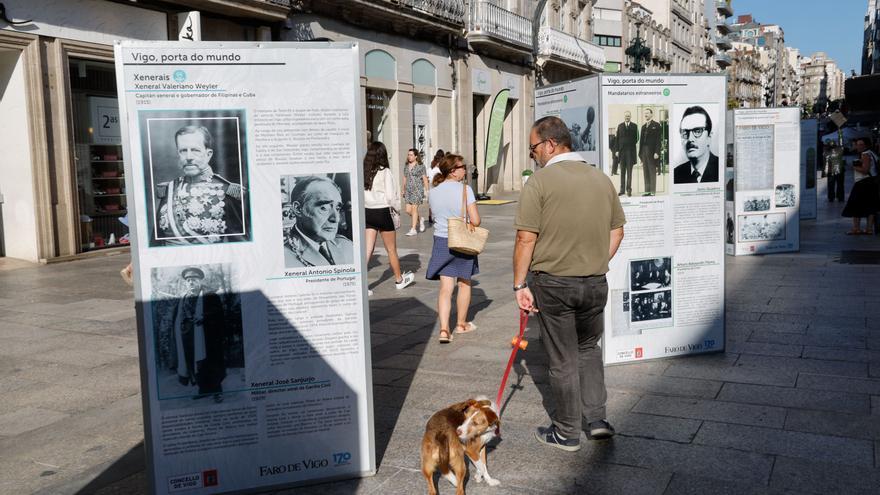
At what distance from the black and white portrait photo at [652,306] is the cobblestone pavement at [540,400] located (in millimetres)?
377

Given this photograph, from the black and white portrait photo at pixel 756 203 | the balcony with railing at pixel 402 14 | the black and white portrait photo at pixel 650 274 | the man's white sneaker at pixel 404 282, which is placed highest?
the balcony with railing at pixel 402 14

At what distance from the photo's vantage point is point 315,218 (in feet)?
13.0

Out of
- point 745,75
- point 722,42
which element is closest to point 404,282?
point 722,42

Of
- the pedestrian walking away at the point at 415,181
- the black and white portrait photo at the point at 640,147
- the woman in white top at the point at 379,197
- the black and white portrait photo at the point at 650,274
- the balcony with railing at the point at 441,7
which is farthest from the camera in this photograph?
the balcony with railing at the point at 441,7

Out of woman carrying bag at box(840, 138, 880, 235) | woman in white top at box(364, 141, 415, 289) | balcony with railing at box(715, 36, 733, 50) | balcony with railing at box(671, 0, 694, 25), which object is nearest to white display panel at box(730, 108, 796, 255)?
woman carrying bag at box(840, 138, 880, 235)

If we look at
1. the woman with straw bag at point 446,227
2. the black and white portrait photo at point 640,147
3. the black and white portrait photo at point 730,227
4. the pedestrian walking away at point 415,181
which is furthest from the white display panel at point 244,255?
the pedestrian walking away at point 415,181

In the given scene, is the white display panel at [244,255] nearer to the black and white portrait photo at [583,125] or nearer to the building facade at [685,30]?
the black and white portrait photo at [583,125]

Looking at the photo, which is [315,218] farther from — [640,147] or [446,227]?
[446,227]

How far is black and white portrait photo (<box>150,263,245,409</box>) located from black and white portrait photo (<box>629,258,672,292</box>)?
3.35 m

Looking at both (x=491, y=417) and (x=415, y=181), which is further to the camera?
(x=415, y=181)

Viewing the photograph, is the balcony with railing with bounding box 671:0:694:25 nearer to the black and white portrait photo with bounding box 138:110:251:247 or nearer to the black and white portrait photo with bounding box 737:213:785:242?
the black and white portrait photo with bounding box 737:213:785:242

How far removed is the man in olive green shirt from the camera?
173 inches

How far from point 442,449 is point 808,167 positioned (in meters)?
15.2

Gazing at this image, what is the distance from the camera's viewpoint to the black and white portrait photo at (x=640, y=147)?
607cm
